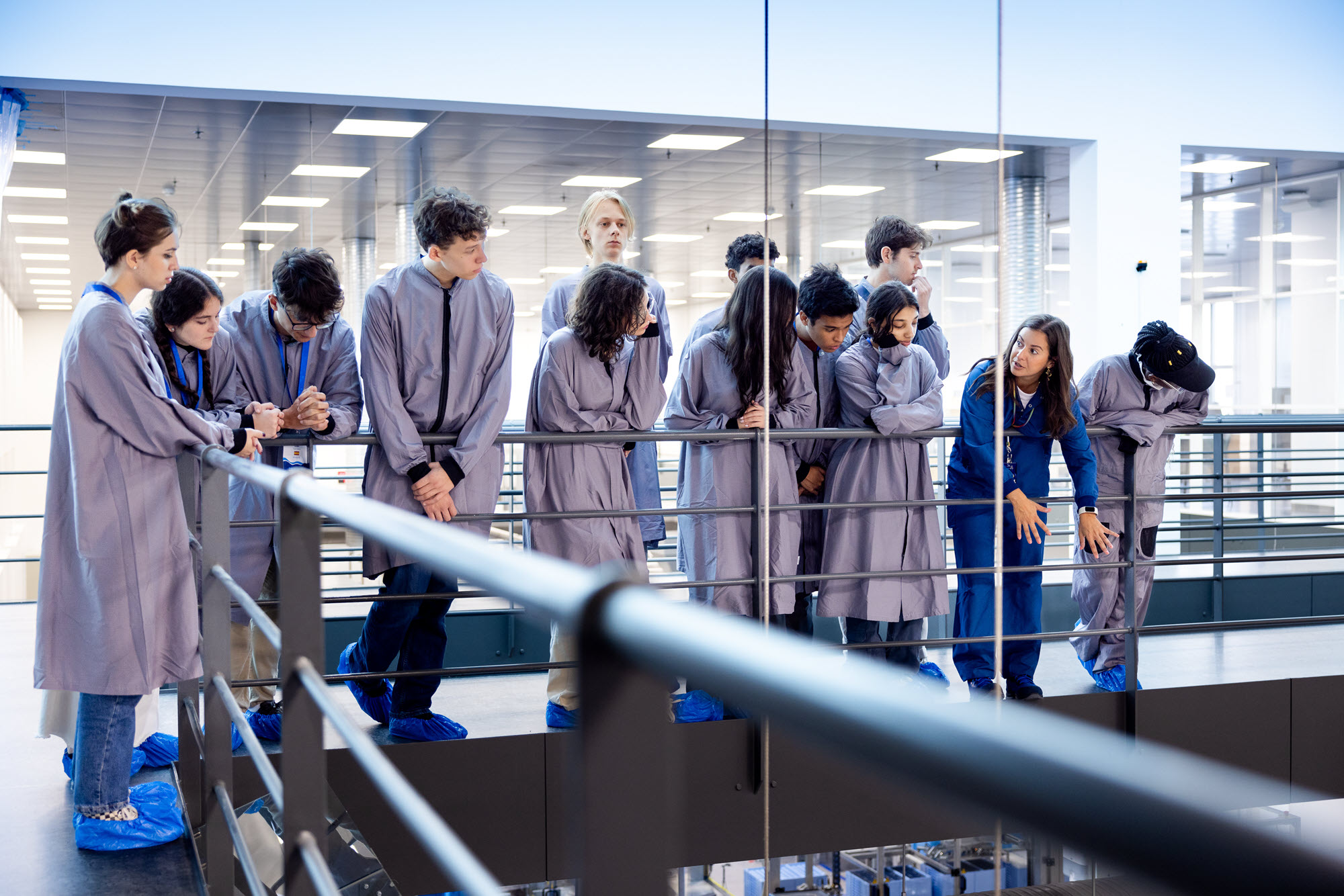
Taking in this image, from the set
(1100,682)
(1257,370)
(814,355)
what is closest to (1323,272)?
(1257,370)

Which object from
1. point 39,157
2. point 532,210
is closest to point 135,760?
point 39,157

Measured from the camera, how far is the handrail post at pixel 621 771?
0.48m

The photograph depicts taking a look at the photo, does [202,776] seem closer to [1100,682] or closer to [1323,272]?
[1100,682]

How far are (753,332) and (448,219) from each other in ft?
2.77

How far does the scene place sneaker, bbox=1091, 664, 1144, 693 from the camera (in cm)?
367

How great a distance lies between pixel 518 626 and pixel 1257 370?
288 inches

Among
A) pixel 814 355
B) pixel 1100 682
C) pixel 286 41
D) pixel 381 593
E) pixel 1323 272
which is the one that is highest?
pixel 286 41

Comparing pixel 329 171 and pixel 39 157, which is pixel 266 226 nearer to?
pixel 329 171

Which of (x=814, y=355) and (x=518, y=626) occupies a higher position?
(x=814, y=355)

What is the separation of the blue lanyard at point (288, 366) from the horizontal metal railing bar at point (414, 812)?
2.09 meters

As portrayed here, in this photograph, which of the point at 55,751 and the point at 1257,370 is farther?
the point at 1257,370

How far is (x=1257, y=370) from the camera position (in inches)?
366

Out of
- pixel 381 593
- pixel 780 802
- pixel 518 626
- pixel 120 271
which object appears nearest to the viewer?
Result: pixel 120 271

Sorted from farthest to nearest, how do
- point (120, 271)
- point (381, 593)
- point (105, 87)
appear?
point (105, 87) < point (381, 593) < point (120, 271)
